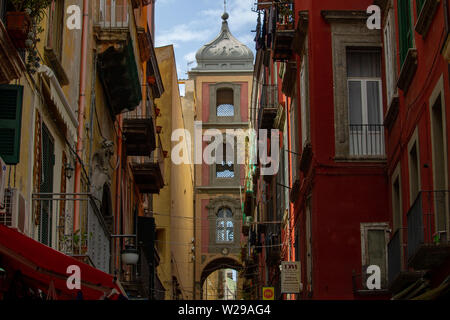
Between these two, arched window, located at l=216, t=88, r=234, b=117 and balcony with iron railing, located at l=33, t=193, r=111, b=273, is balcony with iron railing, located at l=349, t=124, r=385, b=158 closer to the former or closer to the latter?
balcony with iron railing, located at l=33, t=193, r=111, b=273

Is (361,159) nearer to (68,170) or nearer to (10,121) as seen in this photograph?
(68,170)

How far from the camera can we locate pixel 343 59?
2017 cm

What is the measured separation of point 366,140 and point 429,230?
662cm

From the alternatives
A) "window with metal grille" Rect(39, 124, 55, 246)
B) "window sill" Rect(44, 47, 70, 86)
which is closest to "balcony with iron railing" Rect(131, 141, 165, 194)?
"window sill" Rect(44, 47, 70, 86)

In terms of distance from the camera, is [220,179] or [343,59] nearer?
[343,59]

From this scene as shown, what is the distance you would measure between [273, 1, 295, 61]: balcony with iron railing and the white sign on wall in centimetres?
510

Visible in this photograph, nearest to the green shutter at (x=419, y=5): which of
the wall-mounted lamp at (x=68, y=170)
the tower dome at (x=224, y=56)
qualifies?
the wall-mounted lamp at (x=68, y=170)

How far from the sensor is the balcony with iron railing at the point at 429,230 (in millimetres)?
12680

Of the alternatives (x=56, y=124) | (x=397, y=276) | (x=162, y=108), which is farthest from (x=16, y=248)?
(x=162, y=108)

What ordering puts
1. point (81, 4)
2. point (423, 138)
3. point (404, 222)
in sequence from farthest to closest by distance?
point (81, 4) < point (404, 222) < point (423, 138)

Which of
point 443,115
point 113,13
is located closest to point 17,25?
point 443,115
